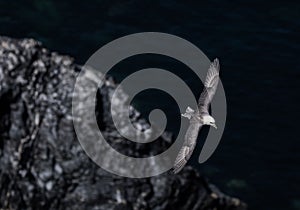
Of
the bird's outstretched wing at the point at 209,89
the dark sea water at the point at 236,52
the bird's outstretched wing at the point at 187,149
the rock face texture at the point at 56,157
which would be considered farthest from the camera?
the dark sea water at the point at 236,52

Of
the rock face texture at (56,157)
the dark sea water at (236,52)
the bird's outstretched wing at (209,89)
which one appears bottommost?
the rock face texture at (56,157)

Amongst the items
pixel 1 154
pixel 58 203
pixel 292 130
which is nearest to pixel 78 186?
pixel 58 203

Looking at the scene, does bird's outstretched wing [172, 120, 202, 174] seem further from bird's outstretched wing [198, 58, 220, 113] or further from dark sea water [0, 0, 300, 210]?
dark sea water [0, 0, 300, 210]

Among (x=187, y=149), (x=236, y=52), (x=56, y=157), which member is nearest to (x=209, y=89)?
(x=187, y=149)

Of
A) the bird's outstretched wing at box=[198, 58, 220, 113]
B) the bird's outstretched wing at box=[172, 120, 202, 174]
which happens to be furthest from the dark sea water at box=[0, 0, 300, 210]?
the bird's outstretched wing at box=[172, 120, 202, 174]

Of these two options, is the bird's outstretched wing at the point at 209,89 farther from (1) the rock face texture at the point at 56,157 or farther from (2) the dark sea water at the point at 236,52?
(2) the dark sea water at the point at 236,52

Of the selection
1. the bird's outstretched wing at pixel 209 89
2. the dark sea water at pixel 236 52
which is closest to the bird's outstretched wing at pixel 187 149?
the bird's outstretched wing at pixel 209 89

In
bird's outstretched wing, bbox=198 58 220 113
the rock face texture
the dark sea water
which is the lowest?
the rock face texture
